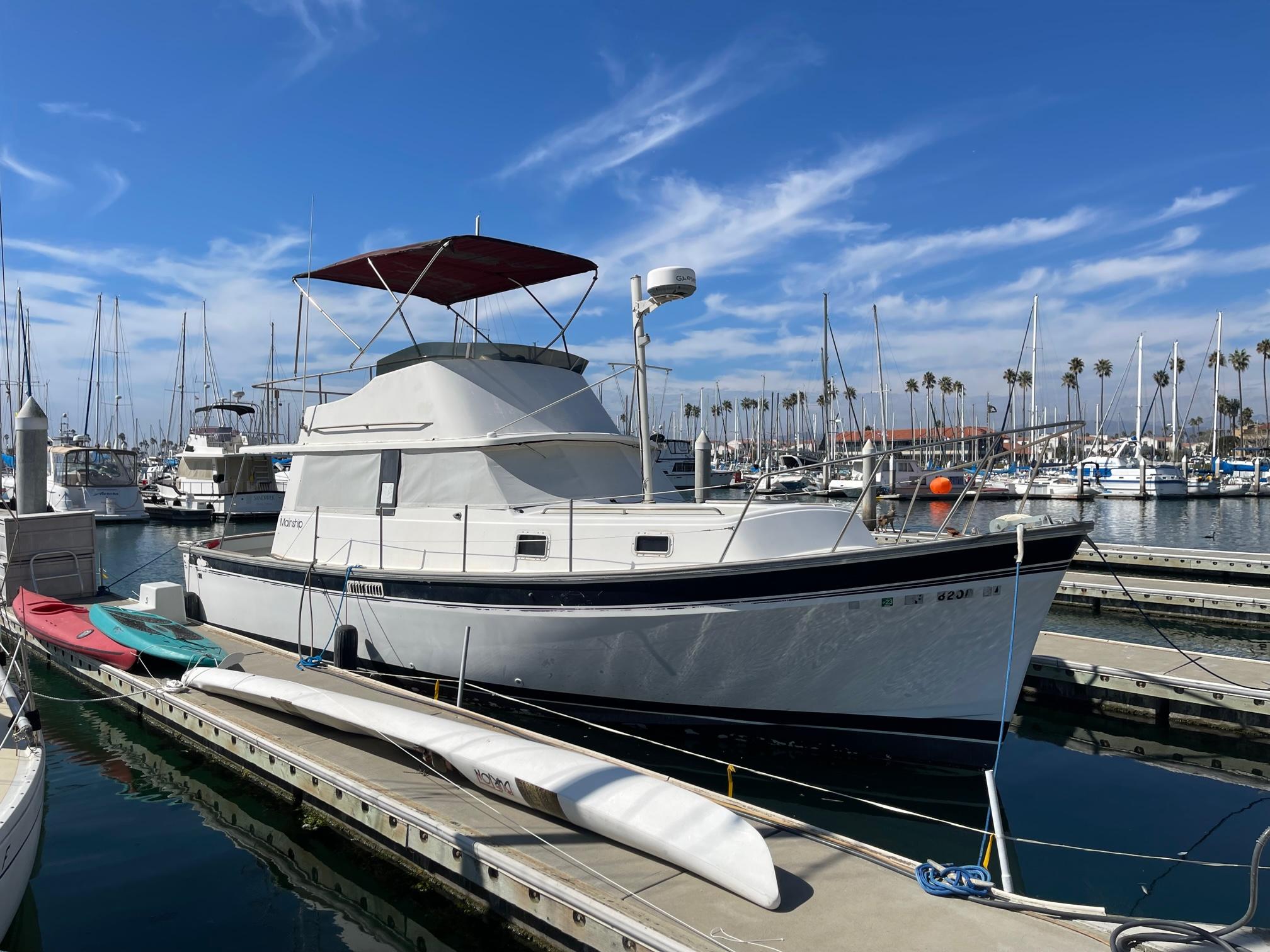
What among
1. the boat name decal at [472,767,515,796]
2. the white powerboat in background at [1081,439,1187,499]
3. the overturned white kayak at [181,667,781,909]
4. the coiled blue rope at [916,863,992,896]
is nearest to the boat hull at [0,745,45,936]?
the overturned white kayak at [181,667,781,909]

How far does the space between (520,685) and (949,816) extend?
4566 millimetres

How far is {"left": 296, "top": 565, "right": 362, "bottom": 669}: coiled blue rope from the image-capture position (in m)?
10.2

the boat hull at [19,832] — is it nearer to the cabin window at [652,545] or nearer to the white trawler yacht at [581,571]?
the white trawler yacht at [581,571]

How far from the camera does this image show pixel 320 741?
7.90 meters

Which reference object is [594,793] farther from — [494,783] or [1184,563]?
[1184,563]

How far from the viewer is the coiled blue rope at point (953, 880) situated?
16.5 ft

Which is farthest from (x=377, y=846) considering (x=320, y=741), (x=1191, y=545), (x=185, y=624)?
(x=1191, y=545)

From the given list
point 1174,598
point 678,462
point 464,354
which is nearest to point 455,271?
point 464,354

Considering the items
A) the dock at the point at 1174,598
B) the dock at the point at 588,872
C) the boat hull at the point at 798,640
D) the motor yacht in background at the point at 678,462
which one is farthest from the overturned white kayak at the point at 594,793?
the motor yacht in background at the point at 678,462

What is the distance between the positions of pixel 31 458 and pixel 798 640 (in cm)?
1386

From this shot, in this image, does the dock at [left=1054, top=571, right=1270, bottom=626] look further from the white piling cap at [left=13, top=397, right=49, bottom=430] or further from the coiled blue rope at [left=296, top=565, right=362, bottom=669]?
the white piling cap at [left=13, top=397, right=49, bottom=430]

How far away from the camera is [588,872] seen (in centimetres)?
534

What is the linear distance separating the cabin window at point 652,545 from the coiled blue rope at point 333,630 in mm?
3862

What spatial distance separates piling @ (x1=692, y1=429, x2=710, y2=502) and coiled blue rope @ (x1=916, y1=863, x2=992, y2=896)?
211 inches
